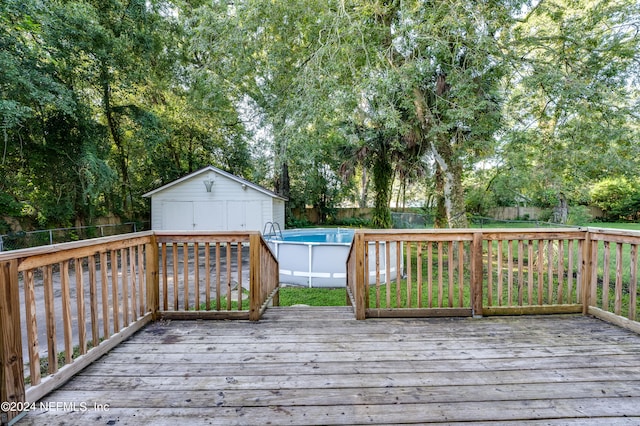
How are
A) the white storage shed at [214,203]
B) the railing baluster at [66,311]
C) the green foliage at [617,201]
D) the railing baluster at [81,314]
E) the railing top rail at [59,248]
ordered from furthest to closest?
the green foliage at [617,201]
the white storage shed at [214,203]
the railing baluster at [81,314]
the railing baluster at [66,311]
the railing top rail at [59,248]

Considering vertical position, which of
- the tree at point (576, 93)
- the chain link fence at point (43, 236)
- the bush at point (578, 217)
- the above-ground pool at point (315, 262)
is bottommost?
the above-ground pool at point (315, 262)

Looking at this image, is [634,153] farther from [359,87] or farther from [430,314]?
[430,314]

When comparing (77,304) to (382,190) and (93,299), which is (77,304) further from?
(382,190)

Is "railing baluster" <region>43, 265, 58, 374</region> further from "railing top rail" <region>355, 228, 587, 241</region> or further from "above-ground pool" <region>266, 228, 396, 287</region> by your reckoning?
"above-ground pool" <region>266, 228, 396, 287</region>

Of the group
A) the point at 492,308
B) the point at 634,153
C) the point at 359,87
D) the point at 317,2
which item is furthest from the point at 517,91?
the point at 492,308

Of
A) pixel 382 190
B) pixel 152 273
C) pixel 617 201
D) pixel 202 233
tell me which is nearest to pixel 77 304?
pixel 152 273

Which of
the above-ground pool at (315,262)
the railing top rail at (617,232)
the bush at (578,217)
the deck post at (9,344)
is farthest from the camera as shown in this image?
the bush at (578,217)

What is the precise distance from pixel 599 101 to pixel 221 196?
1127cm

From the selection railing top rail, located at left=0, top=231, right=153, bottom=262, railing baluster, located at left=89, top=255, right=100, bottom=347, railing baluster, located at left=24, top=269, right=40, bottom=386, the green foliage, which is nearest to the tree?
railing top rail, located at left=0, top=231, right=153, bottom=262

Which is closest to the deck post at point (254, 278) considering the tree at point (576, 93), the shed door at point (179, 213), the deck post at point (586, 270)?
the deck post at point (586, 270)

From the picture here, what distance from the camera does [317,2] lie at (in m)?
5.93

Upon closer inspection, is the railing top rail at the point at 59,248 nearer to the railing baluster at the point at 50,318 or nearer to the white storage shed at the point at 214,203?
the railing baluster at the point at 50,318

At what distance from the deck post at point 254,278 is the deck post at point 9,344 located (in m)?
1.71

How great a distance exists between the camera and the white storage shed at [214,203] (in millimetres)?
12375
